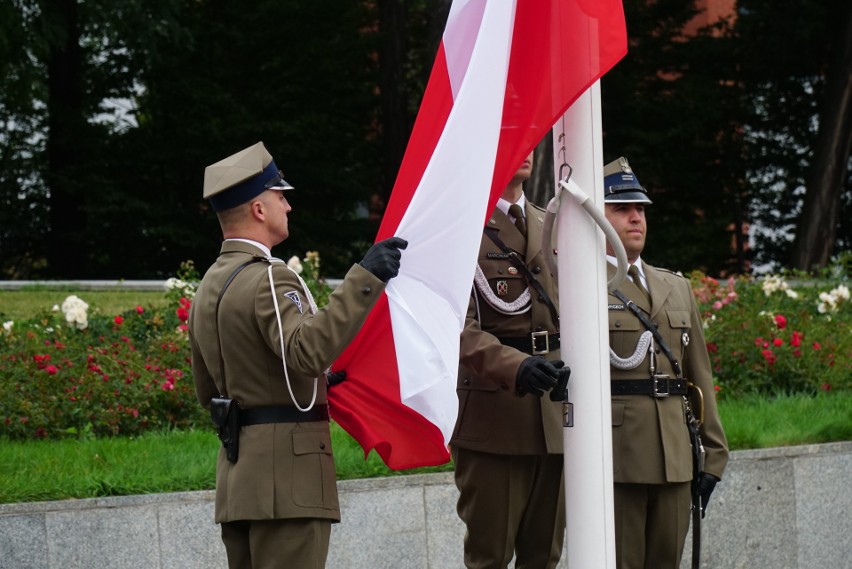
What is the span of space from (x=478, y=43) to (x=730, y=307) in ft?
21.5

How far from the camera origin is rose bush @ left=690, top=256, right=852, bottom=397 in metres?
8.92

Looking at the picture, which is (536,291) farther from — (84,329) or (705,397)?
(84,329)

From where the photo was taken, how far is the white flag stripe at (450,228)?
3697 mm

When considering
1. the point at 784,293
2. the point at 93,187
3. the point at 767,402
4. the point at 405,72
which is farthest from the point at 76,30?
the point at 767,402

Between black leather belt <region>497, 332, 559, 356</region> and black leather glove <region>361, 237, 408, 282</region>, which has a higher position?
black leather glove <region>361, 237, 408, 282</region>

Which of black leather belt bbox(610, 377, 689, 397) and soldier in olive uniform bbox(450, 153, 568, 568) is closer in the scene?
soldier in olive uniform bbox(450, 153, 568, 568)

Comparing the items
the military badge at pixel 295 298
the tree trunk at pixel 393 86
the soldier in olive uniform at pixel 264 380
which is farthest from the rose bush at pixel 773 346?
the tree trunk at pixel 393 86

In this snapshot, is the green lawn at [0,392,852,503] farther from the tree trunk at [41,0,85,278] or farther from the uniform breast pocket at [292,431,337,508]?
the tree trunk at [41,0,85,278]

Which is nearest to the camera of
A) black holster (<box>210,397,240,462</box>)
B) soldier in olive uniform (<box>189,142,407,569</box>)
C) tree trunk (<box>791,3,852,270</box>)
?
soldier in olive uniform (<box>189,142,407,569</box>)

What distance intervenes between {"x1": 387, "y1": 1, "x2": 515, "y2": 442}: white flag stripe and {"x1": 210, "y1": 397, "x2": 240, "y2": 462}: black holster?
63cm

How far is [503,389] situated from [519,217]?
0.69m

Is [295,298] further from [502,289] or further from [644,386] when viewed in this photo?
[644,386]

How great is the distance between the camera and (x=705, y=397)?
199 inches


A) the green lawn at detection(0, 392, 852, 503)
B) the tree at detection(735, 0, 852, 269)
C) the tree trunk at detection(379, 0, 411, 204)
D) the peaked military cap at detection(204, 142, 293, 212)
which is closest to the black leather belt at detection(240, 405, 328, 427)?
the peaked military cap at detection(204, 142, 293, 212)
